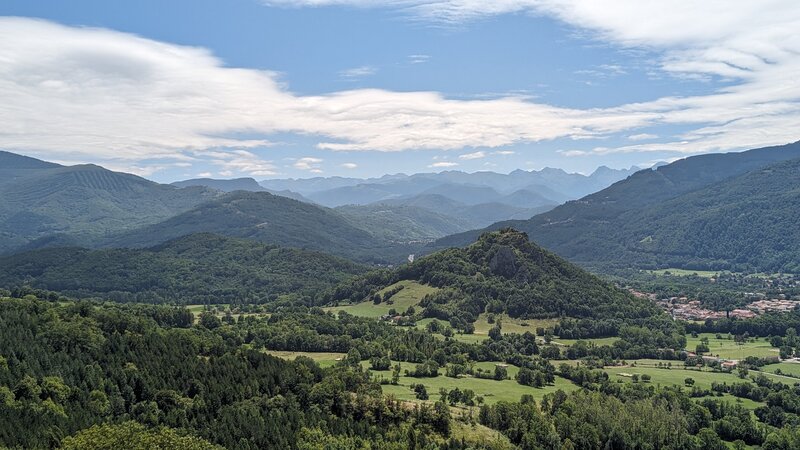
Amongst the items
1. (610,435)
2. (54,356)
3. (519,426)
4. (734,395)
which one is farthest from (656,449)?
(54,356)

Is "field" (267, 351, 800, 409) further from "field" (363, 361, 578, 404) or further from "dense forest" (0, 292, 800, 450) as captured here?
"dense forest" (0, 292, 800, 450)

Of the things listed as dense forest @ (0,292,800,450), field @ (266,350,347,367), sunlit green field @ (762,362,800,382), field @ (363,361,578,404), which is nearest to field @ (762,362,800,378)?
sunlit green field @ (762,362,800,382)

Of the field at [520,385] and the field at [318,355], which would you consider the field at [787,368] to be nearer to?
the field at [520,385]

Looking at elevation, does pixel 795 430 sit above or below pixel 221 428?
below

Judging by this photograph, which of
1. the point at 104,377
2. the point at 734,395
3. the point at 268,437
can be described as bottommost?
the point at 734,395

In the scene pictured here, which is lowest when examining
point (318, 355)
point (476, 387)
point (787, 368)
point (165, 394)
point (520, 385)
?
point (787, 368)

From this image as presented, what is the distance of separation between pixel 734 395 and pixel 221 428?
124175 mm

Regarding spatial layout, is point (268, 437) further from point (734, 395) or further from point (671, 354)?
point (671, 354)

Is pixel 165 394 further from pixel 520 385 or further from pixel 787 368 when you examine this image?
pixel 787 368

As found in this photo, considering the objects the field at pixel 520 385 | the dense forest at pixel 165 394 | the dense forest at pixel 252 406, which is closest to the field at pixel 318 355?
the field at pixel 520 385

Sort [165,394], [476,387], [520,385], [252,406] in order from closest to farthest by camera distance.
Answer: [165,394] < [252,406] < [476,387] < [520,385]

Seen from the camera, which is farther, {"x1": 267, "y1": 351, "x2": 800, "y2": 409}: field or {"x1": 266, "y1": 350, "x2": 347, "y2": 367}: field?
{"x1": 266, "y1": 350, "x2": 347, "y2": 367}: field

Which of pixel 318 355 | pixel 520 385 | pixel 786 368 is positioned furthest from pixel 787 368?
pixel 318 355

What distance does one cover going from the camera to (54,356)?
10700cm
